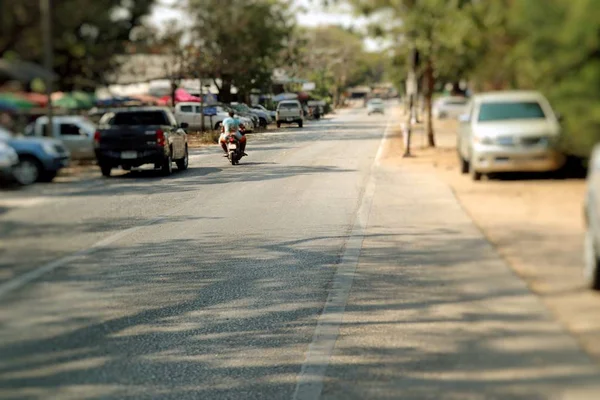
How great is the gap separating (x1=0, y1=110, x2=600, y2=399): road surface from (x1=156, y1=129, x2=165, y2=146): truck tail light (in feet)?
1.36

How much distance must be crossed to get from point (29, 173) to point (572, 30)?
7.69 ft

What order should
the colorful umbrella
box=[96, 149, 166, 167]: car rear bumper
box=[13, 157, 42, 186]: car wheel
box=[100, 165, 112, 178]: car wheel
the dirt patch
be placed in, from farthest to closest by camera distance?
the dirt patch → box=[100, 165, 112, 178]: car wheel → box=[96, 149, 166, 167]: car rear bumper → box=[13, 157, 42, 186]: car wheel → the colorful umbrella

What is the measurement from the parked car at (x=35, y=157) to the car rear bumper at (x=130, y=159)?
3.91 ft

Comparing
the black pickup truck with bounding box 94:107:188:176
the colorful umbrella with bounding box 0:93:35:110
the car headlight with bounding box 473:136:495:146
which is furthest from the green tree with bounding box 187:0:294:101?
the colorful umbrella with bounding box 0:93:35:110

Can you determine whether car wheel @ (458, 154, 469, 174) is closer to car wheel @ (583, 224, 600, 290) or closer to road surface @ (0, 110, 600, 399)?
road surface @ (0, 110, 600, 399)

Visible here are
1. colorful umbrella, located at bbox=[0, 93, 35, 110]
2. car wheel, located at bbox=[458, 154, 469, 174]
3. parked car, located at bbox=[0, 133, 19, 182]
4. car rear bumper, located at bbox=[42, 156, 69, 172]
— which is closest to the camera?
colorful umbrella, located at bbox=[0, 93, 35, 110]

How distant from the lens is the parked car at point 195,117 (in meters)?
8.53

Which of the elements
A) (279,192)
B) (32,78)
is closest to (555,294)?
(32,78)

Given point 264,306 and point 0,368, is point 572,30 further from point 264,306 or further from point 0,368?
point 264,306

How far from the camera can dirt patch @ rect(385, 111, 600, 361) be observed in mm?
7004

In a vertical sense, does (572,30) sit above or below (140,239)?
above

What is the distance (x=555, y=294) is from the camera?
7.89 m

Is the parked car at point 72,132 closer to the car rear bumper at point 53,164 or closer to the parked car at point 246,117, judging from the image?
the car rear bumper at point 53,164

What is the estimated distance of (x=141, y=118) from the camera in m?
6.47
